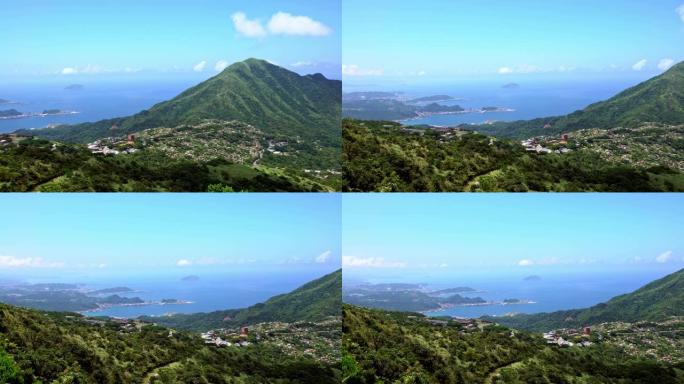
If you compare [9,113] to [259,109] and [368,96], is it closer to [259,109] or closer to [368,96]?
[259,109]

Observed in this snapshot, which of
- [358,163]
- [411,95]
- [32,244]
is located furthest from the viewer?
[32,244]

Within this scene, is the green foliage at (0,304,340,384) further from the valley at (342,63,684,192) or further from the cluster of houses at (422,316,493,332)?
the valley at (342,63,684,192)

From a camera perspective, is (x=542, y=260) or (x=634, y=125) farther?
(x=542, y=260)

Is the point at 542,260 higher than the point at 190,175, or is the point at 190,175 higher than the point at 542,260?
the point at 190,175

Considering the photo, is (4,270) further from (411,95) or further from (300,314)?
(411,95)

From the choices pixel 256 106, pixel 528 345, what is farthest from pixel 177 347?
pixel 528 345

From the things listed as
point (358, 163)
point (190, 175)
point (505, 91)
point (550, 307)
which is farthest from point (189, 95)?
point (550, 307)

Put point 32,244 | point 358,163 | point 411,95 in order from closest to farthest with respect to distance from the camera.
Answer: point 358,163 → point 411,95 → point 32,244

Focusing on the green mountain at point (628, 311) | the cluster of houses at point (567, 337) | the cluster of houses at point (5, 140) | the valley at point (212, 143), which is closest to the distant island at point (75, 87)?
the valley at point (212, 143)
